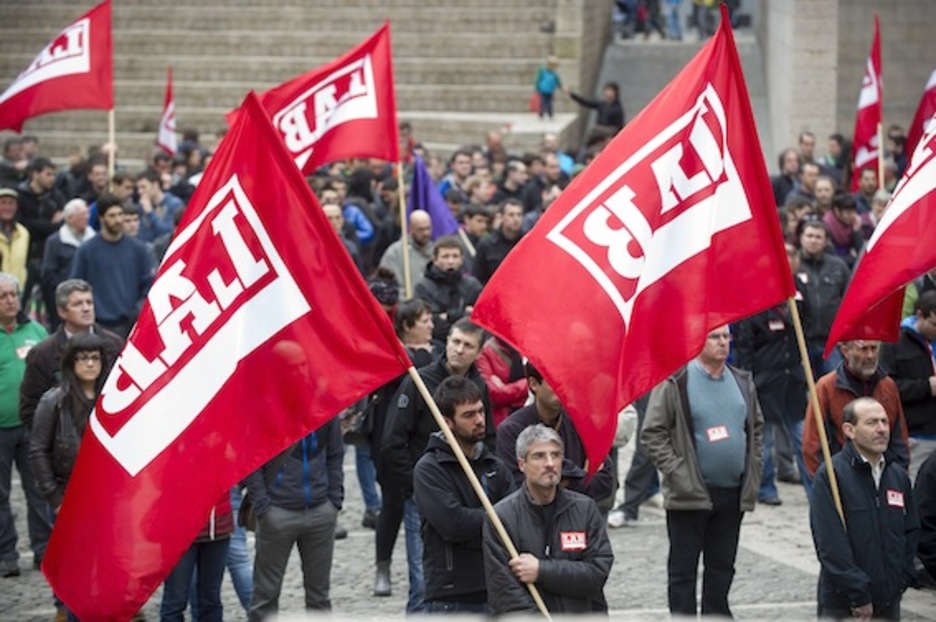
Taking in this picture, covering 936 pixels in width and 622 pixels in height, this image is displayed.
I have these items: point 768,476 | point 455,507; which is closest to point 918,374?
point 768,476

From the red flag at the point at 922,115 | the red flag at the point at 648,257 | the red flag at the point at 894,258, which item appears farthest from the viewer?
the red flag at the point at 922,115

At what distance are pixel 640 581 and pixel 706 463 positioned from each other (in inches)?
69.6

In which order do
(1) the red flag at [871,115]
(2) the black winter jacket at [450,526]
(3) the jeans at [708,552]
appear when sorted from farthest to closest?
(1) the red flag at [871,115]
(3) the jeans at [708,552]
(2) the black winter jacket at [450,526]

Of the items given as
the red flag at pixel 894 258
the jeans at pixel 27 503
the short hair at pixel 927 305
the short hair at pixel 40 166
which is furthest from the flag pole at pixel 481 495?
the short hair at pixel 40 166

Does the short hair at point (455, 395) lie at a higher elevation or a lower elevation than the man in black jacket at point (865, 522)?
higher

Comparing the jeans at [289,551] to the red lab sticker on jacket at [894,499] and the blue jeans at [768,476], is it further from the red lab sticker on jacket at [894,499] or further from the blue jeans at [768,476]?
the blue jeans at [768,476]

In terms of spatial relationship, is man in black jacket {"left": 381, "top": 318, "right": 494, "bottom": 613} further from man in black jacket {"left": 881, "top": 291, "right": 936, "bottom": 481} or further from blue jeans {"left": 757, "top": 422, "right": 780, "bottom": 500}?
blue jeans {"left": 757, "top": 422, "right": 780, "bottom": 500}

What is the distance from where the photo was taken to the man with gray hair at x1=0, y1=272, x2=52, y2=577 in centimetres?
1123

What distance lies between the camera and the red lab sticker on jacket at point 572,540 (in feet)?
25.0

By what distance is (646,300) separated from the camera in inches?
304

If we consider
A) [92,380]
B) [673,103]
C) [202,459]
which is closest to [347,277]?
[202,459]

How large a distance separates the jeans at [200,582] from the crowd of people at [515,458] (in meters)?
0.01

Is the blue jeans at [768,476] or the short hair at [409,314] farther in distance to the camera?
the blue jeans at [768,476]

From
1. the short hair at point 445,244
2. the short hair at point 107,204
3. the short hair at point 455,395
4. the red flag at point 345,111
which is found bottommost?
the short hair at point 455,395
